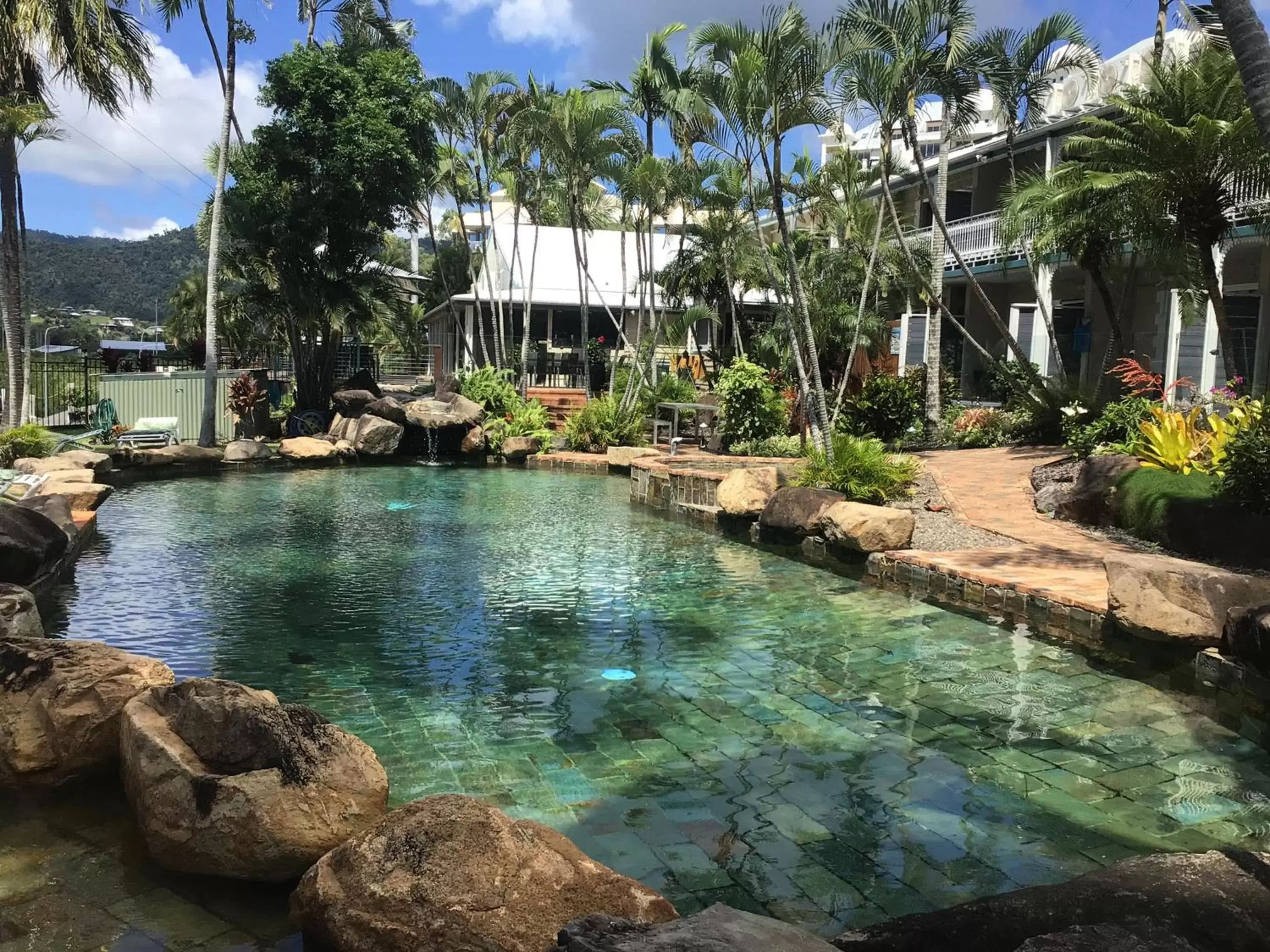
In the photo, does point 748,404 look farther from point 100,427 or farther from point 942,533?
point 100,427

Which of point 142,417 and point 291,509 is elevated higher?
point 142,417

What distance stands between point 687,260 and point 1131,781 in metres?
21.0

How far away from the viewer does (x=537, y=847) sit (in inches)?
134

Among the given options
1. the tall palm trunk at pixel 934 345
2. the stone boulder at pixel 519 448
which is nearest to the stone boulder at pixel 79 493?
the stone boulder at pixel 519 448

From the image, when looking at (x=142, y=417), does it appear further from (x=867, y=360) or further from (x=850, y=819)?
(x=850, y=819)

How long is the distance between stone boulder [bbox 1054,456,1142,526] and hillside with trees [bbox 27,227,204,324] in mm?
73149

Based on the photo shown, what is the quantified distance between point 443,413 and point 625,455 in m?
4.92

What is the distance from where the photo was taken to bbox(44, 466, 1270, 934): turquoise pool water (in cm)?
423

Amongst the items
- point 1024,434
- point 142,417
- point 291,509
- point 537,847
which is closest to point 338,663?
point 537,847

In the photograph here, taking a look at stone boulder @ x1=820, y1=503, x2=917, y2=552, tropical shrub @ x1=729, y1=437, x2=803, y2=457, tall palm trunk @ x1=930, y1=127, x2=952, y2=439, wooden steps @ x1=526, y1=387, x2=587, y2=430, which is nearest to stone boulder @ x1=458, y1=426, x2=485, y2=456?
wooden steps @ x1=526, y1=387, x2=587, y2=430

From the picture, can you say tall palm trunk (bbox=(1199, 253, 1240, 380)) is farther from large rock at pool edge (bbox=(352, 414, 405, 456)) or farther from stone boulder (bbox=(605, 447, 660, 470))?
large rock at pool edge (bbox=(352, 414, 405, 456))

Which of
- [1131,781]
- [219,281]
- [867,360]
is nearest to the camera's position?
[1131,781]

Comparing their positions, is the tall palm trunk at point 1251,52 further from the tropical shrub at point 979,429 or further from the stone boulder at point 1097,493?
the tropical shrub at point 979,429

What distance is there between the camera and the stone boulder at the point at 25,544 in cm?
759
